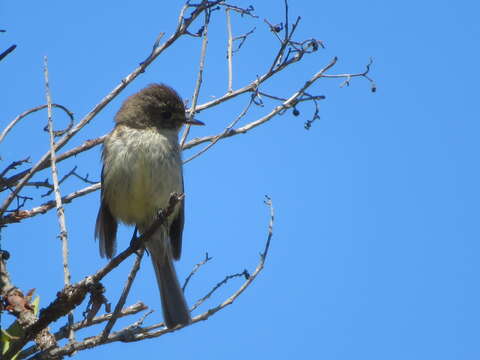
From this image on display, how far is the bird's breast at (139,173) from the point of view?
480cm

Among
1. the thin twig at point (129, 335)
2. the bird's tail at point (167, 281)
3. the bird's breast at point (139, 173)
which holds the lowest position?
the thin twig at point (129, 335)

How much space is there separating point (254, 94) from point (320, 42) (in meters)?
0.72

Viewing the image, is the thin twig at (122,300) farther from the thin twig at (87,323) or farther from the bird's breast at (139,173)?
the bird's breast at (139,173)

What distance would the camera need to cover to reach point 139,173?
15.7 ft

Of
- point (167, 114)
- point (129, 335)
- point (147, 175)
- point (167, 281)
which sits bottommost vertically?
point (129, 335)

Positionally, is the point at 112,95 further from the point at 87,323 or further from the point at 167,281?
the point at 167,281

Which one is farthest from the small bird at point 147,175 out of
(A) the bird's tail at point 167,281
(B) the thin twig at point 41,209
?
(B) the thin twig at point 41,209

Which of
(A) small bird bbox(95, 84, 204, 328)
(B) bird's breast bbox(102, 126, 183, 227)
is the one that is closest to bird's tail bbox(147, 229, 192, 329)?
(A) small bird bbox(95, 84, 204, 328)

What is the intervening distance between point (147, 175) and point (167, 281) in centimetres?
85

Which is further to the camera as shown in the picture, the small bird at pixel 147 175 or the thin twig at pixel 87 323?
the small bird at pixel 147 175

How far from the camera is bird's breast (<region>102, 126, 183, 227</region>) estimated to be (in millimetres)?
4797

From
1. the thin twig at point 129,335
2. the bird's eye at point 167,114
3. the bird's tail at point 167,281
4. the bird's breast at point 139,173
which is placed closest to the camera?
the thin twig at point 129,335

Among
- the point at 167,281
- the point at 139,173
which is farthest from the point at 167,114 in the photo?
the point at 167,281

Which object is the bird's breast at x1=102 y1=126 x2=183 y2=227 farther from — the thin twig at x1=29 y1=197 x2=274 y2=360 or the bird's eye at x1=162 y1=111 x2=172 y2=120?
the thin twig at x1=29 y1=197 x2=274 y2=360
